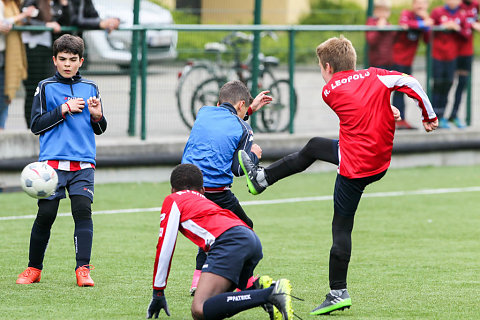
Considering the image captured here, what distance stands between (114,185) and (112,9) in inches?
96.5

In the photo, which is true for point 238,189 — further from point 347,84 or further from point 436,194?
point 347,84

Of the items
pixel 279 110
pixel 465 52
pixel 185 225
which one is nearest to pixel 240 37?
pixel 279 110

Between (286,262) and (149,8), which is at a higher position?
(149,8)

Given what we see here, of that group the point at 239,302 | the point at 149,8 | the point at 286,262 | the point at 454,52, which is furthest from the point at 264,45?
the point at 239,302

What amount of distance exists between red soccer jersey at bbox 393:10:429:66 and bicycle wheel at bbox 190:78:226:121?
2584mm

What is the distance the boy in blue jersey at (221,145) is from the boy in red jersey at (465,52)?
7.86 metres

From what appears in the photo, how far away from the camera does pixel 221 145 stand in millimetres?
6230

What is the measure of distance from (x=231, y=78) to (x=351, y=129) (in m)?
6.73

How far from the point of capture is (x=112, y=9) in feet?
40.5

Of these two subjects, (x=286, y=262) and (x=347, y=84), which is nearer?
(x=347, y=84)

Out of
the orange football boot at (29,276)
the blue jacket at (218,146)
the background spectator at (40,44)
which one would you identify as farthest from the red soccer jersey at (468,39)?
the orange football boot at (29,276)

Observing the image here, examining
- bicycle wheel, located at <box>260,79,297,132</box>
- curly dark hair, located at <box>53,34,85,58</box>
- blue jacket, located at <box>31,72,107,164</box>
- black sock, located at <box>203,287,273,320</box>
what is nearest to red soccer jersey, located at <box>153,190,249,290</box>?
black sock, located at <box>203,287,273,320</box>

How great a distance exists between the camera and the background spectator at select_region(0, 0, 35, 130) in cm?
1086

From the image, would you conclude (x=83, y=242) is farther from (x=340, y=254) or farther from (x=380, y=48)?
(x=380, y=48)
